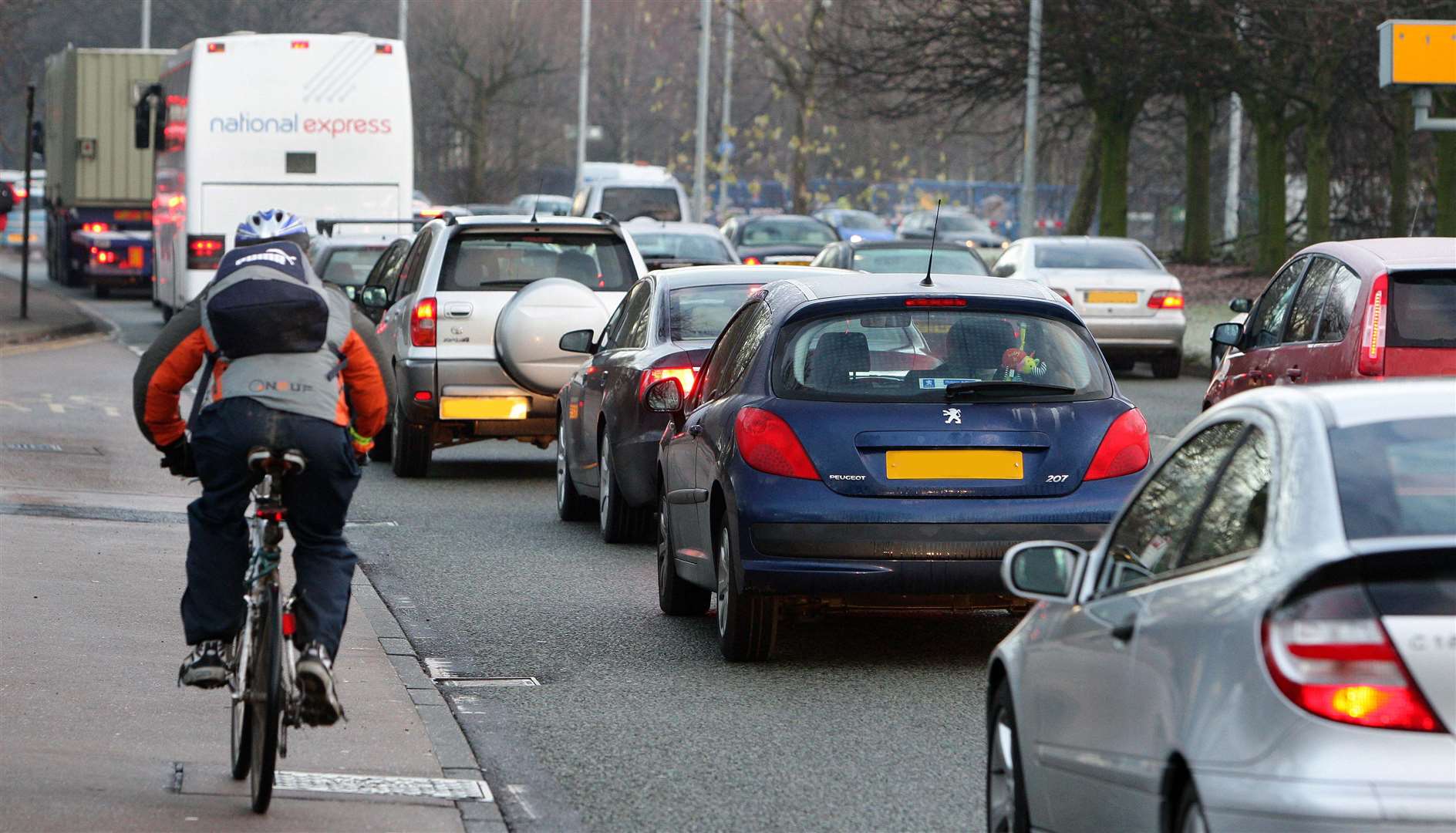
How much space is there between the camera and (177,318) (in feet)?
21.1

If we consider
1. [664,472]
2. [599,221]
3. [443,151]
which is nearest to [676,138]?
[443,151]

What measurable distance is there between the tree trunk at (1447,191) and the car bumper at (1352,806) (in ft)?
85.7

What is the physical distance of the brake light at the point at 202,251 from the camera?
92.4 feet

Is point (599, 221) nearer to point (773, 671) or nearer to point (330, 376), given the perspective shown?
point (773, 671)

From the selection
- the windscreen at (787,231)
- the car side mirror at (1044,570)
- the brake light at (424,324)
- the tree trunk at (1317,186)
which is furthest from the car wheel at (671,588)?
the tree trunk at (1317,186)

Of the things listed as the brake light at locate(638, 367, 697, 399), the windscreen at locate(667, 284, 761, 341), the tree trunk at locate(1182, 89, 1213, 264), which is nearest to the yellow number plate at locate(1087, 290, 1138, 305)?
the windscreen at locate(667, 284, 761, 341)

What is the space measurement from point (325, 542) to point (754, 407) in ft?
8.72

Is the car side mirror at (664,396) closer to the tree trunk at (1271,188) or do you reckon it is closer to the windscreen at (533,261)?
the windscreen at (533,261)

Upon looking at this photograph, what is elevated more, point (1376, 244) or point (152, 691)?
point (1376, 244)

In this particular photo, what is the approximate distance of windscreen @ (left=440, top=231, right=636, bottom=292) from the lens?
627 inches

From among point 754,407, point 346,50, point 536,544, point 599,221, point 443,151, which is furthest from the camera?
point 443,151

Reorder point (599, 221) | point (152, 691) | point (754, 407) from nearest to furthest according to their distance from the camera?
point (152, 691) < point (754, 407) < point (599, 221)

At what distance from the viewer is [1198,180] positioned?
148ft

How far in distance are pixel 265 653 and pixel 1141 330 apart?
66.9 feet
